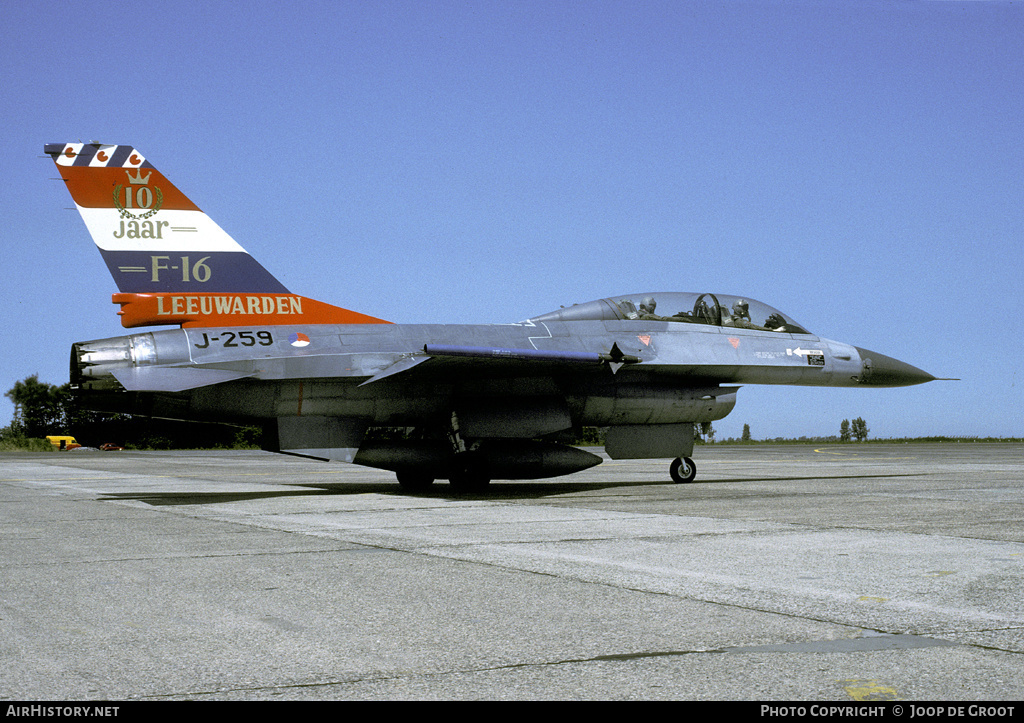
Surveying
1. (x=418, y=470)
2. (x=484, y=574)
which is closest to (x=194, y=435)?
(x=418, y=470)

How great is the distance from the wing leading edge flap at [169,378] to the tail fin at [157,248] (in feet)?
3.19

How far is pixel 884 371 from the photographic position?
56.4 ft

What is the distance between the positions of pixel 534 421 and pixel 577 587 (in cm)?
918

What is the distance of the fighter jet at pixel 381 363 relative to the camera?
13211 mm

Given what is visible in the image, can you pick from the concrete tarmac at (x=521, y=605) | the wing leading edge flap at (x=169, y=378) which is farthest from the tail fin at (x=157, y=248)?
the concrete tarmac at (x=521, y=605)

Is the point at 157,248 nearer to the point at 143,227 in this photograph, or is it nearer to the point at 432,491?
the point at 143,227

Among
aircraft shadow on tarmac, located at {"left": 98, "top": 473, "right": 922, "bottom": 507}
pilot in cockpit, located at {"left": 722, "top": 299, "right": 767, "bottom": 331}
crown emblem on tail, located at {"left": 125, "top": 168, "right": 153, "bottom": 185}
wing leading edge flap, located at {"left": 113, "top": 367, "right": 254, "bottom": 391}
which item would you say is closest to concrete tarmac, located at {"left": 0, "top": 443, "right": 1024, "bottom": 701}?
wing leading edge flap, located at {"left": 113, "top": 367, "right": 254, "bottom": 391}

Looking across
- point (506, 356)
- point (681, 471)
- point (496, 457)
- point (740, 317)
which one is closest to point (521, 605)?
point (506, 356)

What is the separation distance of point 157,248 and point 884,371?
507 inches

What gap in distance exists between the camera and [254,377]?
43.4 feet

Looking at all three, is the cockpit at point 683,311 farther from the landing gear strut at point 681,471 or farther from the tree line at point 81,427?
the tree line at point 81,427
